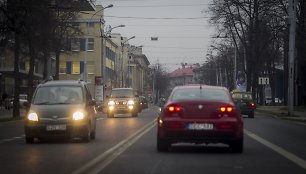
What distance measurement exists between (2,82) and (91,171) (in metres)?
66.3

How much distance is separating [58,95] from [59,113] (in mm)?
1062

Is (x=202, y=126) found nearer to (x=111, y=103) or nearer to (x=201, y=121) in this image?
(x=201, y=121)

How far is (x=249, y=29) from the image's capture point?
67.9 meters

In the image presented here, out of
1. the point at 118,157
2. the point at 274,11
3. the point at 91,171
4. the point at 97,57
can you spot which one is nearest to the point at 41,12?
the point at 118,157

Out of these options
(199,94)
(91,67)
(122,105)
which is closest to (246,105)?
(122,105)

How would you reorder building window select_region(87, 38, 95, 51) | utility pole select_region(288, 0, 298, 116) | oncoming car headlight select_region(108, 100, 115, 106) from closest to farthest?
1. utility pole select_region(288, 0, 298, 116)
2. oncoming car headlight select_region(108, 100, 115, 106)
3. building window select_region(87, 38, 95, 51)

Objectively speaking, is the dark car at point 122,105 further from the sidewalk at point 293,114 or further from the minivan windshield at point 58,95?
the minivan windshield at point 58,95

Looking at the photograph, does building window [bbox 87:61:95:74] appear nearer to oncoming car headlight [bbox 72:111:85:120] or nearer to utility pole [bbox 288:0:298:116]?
utility pole [bbox 288:0:298:116]

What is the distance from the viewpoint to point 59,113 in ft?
61.3

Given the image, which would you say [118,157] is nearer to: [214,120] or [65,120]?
[214,120]

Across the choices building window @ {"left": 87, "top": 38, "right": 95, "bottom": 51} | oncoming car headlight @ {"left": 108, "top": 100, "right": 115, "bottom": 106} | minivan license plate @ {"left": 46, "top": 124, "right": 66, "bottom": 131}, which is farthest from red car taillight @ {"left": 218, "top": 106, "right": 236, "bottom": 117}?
building window @ {"left": 87, "top": 38, "right": 95, "bottom": 51}

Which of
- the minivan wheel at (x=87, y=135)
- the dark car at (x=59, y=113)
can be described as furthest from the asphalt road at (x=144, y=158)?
the dark car at (x=59, y=113)

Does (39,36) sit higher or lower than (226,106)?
higher

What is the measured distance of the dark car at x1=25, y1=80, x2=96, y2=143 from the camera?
18625mm
